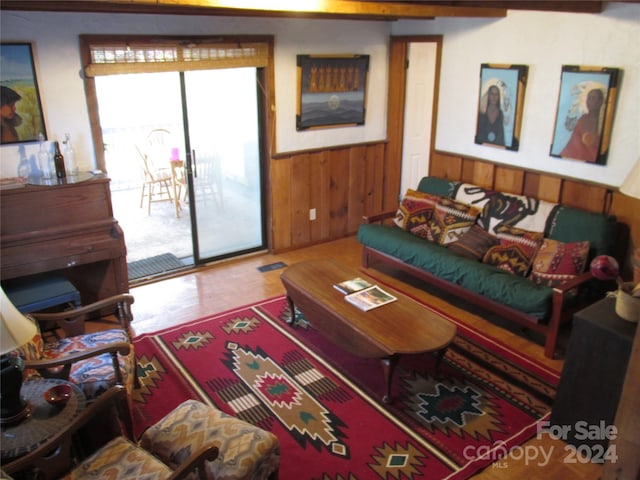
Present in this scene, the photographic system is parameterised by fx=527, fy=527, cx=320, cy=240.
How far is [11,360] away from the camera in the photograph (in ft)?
6.98

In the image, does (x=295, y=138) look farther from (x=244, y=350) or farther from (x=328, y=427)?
(x=328, y=427)

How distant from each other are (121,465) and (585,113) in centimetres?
388

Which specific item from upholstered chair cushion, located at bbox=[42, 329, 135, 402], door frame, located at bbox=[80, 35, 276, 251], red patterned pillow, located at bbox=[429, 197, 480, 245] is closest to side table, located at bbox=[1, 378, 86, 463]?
upholstered chair cushion, located at bbox=[42, 329, 135, 402]

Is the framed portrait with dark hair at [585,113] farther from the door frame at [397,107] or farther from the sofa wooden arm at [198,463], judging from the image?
the sofa wooden arm at [198,463]

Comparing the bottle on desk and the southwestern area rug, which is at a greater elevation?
the bottle on desk

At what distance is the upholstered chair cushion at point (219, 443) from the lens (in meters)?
2.23

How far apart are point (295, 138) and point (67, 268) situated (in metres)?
2.39

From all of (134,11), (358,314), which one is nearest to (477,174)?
(358,314)

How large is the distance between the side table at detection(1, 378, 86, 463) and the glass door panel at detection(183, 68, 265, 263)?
9.13ft

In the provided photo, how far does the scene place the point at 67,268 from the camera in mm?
3982

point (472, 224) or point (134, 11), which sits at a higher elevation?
point (134, 11)

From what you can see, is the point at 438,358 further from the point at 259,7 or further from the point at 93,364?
the point at 259,7

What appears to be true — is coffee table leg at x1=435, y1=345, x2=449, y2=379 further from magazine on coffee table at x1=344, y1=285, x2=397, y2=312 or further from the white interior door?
the white interior door

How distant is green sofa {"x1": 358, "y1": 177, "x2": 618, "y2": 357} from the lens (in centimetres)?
361
